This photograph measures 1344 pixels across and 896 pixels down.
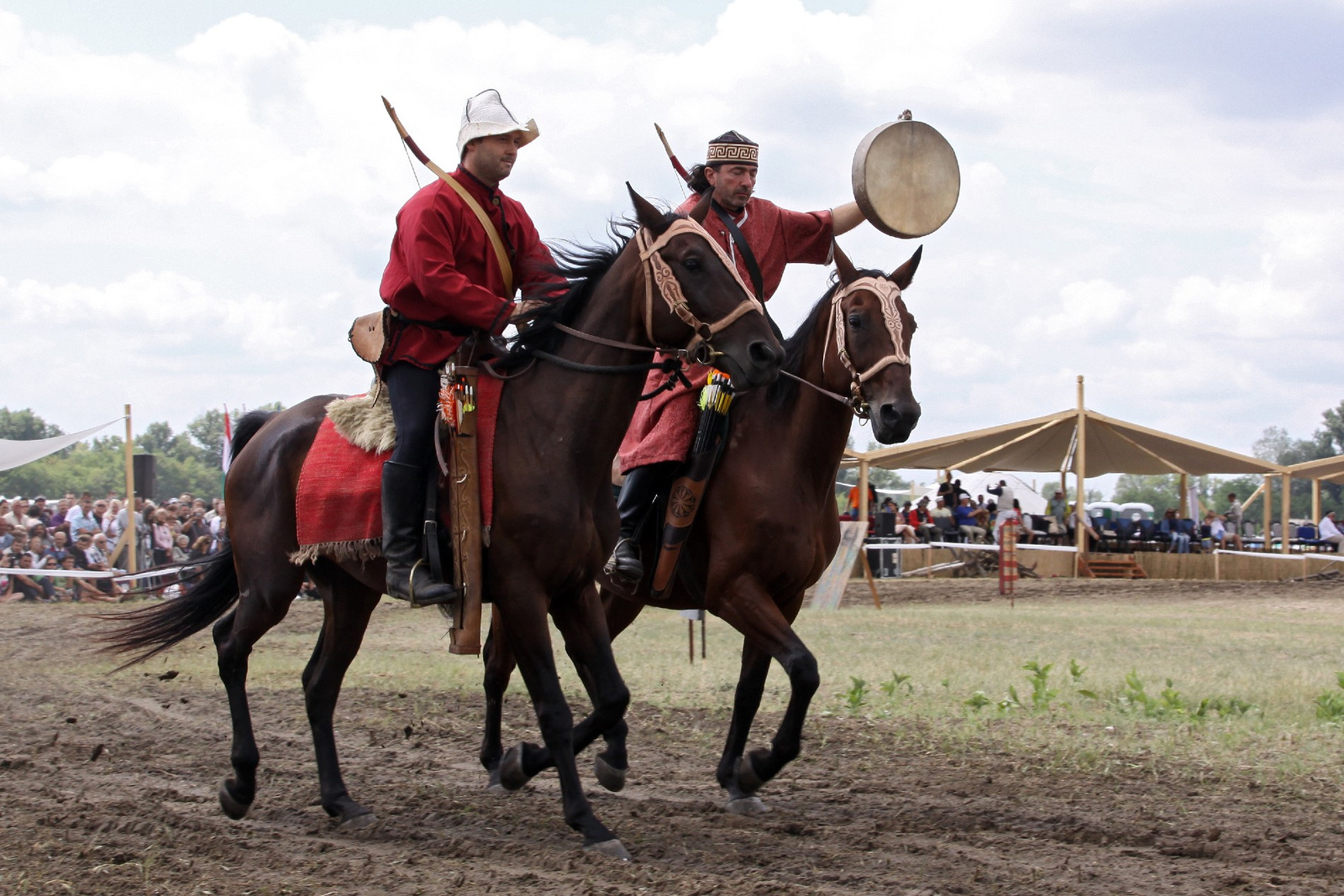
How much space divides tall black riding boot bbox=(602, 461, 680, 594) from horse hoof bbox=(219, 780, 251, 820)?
1.98m

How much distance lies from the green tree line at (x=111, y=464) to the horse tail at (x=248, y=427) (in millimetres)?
54492

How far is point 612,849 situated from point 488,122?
306 cm

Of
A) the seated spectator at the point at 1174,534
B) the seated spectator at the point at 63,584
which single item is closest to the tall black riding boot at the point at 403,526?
the seated spectator at the point at 63,584

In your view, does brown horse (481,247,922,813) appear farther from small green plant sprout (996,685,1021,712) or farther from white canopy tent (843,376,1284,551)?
white canopy tent (843,376,1284,551)

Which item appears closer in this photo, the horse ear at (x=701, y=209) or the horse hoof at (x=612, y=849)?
the horse hoof at (x=612, y=849)

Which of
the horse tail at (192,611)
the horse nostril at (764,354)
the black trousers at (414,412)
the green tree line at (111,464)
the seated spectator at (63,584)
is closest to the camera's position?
the horse nostril at (764,354)

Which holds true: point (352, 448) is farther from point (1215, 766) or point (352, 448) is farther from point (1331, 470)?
point (1331, 470)

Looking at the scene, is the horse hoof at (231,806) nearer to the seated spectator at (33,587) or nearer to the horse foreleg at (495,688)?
the horse foreleg at (495,688)

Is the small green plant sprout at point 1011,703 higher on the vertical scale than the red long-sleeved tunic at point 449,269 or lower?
lower

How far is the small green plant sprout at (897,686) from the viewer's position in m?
9.38

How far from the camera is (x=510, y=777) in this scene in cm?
621

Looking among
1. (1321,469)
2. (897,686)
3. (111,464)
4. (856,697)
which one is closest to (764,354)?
(856,697)

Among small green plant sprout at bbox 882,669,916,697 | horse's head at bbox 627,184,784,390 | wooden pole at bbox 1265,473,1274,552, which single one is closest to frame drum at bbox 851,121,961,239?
horse's head at bbox 627,184,784,390

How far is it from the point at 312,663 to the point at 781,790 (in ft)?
7.83
